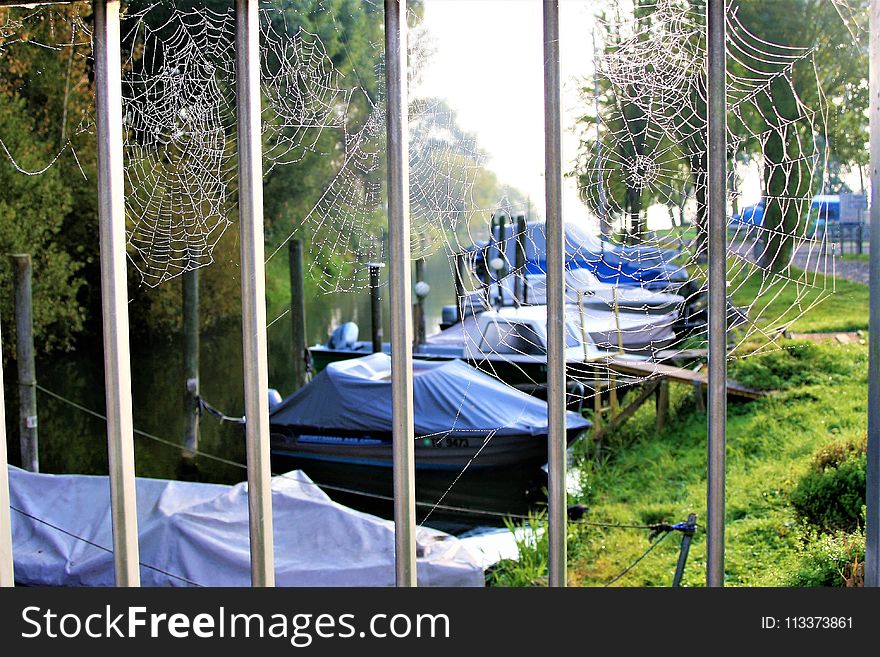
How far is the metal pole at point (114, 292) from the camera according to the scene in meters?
0.50

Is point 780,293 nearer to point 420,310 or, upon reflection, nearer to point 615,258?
point 615,258

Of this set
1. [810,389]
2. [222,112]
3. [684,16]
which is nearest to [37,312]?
[222,112]

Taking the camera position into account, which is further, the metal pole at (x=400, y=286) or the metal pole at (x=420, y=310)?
the metal pole at (x=420, y=310)

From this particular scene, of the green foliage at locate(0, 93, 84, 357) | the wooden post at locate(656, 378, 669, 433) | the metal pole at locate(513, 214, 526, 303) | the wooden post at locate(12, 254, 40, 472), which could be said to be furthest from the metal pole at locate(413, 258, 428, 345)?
the metal pole at locate(513, 214, 526, 303)

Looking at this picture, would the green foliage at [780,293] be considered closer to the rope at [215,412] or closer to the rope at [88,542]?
the rope at [88,542]

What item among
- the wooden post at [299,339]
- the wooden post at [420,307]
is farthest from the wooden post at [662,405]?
the wooden post at [299,339]

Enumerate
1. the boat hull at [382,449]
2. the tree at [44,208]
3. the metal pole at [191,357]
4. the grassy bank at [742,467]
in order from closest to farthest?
the grassy bank at [742,467]
the tree at [44,208]
the boat hull at [382,449]
the metal pole at [191,357]

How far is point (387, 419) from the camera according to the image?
3.91 m

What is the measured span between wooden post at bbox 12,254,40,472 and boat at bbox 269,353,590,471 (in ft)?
3.45

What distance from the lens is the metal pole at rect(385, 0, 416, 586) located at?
49 centimetres

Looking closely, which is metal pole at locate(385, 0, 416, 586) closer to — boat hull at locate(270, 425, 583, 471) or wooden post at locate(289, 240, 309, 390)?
boat hull at locate(270, 425, 583, 471)

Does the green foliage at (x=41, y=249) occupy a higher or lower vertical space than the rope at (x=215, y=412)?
higher

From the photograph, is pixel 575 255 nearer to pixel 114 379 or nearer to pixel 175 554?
pixel 114 379

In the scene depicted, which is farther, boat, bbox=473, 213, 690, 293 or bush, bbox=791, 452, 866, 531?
bush, bbox=791, 452, 866, 531
